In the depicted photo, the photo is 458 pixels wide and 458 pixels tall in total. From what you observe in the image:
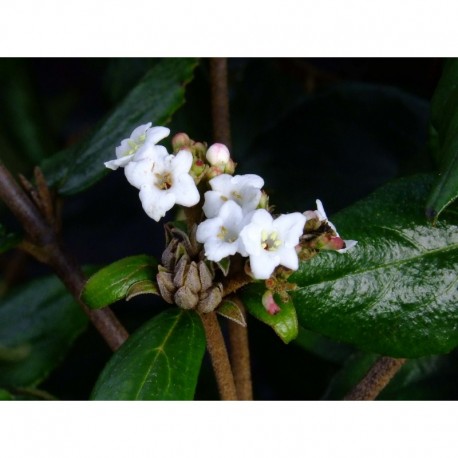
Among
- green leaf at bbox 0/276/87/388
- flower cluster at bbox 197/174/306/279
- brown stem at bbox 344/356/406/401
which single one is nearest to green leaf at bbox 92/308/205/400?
flower cluster at bbox 197/174/306/279

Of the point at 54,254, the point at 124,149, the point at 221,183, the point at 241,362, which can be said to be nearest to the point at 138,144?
the point at 124,149

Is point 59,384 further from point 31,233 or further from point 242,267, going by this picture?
point 242,267

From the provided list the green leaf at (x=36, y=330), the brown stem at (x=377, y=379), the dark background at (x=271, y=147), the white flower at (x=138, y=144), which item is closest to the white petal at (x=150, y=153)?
the white flower at (x=138, y=144)

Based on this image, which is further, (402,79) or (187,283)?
(402,79)

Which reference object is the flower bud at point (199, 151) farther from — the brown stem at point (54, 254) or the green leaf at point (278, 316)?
the brown stem at point (54, 254)

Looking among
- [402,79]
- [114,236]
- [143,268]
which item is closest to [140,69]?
[114,236]

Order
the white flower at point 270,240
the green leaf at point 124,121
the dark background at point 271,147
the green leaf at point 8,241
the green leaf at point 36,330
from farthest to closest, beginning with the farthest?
the dark background at point 271,147 → the green leaf at point 36,330 → the green leaf at point 124,121 → the green leaf at point 8,241 → the white flower at point 270,240
